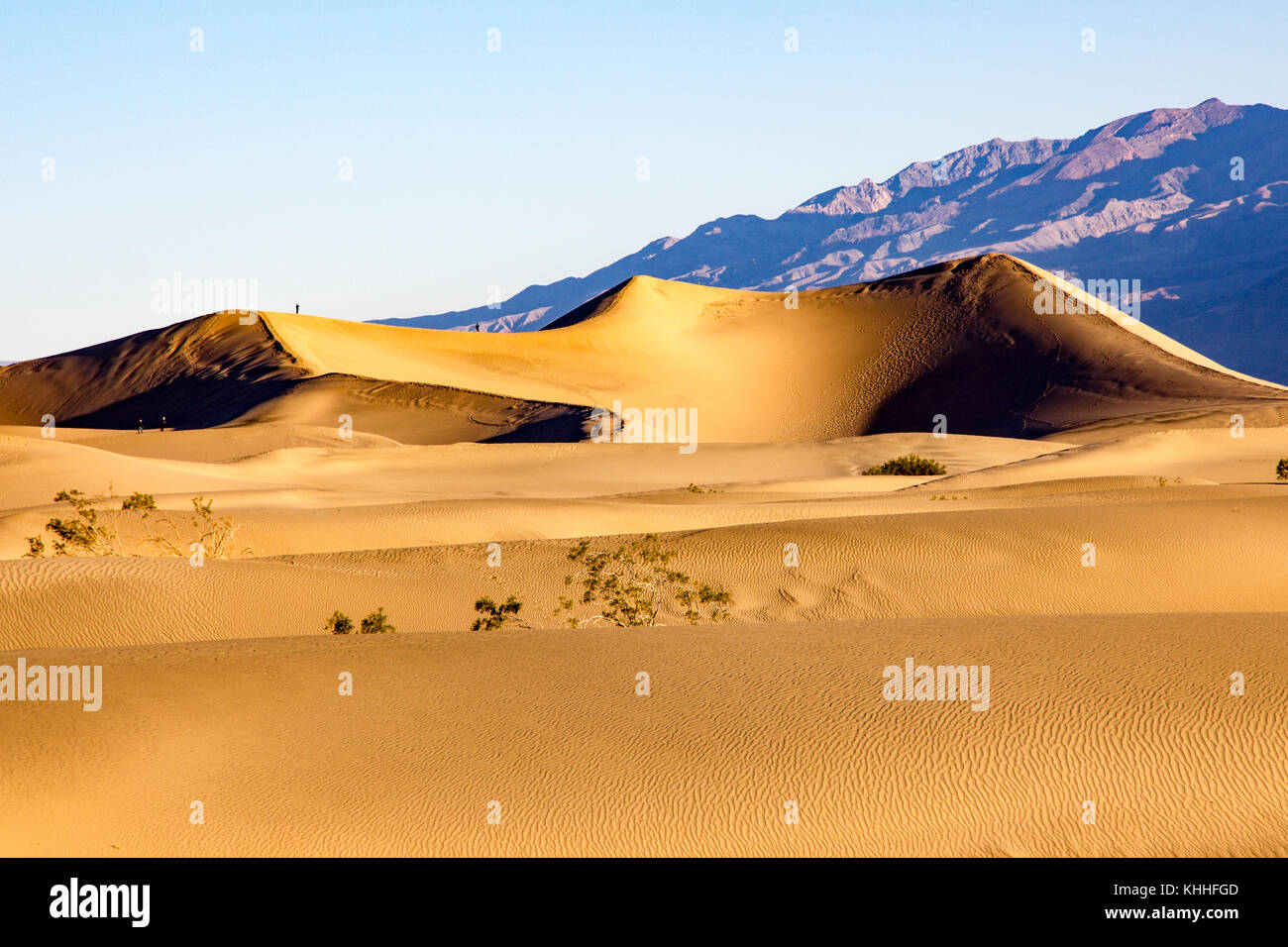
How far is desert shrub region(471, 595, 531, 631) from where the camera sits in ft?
42.8

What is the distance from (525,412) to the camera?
50.3 metres

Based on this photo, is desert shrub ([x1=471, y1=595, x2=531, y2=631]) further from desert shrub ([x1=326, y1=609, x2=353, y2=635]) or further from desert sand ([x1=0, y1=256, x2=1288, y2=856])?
desert shrub ([x1=326, y1=609, x2=353, y2=635])

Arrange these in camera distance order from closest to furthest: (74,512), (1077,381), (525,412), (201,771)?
(201,771)
(74,512)
(525,412)
(1077,381)

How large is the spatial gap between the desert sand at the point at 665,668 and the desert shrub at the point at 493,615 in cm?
31

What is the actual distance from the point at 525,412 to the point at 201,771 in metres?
43.1

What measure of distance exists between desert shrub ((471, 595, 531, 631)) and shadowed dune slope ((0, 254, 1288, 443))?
1259 inches

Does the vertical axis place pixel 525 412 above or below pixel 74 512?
above

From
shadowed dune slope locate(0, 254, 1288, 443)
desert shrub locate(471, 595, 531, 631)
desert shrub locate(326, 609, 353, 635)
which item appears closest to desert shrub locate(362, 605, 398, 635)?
desert shrub locate(326, 609, 353, 635)

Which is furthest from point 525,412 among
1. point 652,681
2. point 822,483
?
point 652,681

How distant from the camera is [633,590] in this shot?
14.4 metres

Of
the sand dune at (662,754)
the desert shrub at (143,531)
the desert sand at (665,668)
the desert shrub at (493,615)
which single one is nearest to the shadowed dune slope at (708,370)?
the desert sand at (665,668)

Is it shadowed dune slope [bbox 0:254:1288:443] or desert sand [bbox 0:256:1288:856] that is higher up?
shadowed dune slope [bbox 0:254:1288:443]
